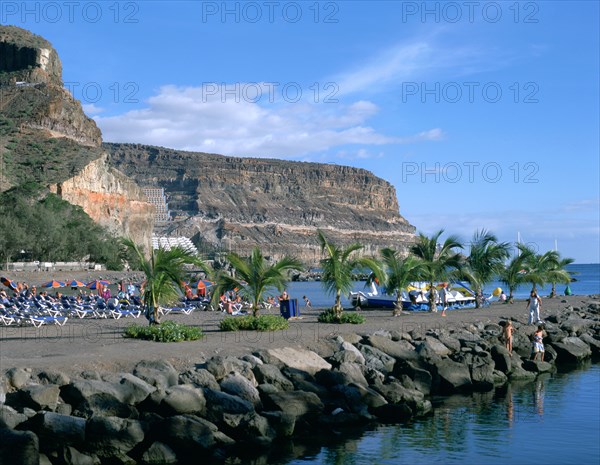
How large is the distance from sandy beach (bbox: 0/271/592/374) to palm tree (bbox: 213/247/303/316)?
137cm

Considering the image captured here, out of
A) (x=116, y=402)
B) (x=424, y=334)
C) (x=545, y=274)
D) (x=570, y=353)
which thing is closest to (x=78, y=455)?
(x=116, y=402)

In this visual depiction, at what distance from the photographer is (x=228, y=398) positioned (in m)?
14.5

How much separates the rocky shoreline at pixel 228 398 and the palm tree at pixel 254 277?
11.2 feet

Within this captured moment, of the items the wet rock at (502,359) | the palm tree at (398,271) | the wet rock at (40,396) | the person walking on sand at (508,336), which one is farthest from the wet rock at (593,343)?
the wet rock at (40,396)

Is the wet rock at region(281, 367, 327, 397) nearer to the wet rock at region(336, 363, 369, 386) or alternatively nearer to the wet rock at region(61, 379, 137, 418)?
the wet rock at region(336, 363, 369, 386)

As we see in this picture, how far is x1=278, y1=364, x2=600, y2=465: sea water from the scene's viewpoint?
1388cm

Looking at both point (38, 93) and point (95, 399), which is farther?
point (38, 93)

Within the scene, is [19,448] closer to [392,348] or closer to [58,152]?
[392,348]

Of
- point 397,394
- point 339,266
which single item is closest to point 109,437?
point 397,394

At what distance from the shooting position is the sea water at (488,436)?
547 inches

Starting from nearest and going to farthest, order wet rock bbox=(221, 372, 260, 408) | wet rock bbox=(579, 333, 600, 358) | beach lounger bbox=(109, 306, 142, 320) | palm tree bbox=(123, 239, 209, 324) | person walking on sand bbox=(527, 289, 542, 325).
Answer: wet rock bbox=(221, 372, 260, 408) → palm tree bbox=(123, 239, 209, 324) → wet rock bbox=(579, 333, 600, 358) → person walking on sand bbox=(527, 289, 542, 325) → beach lounger bbox=(109, 306, 142, 320)

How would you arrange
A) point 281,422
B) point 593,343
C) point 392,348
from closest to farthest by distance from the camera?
point 281,422 < point 392,348 < point 593,343

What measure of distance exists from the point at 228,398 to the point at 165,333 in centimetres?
636

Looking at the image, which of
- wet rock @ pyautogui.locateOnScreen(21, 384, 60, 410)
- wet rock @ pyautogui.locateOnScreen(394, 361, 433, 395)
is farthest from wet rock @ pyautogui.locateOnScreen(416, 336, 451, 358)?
wet rock @ pyautogui.locateOnScreen(21, 384, 60, 410)
